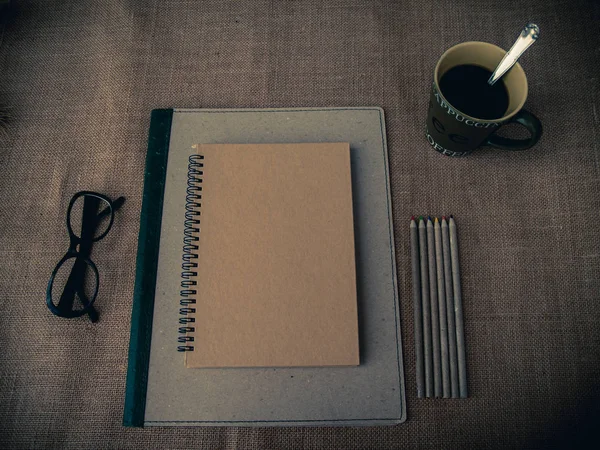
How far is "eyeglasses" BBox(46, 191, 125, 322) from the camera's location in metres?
0.62

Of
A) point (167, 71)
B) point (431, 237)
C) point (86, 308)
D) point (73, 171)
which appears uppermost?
point (167, 71)

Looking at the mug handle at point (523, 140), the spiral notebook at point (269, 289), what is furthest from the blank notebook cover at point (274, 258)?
A: the mug handle at point (523, 140)

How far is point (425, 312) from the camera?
1.96 ft

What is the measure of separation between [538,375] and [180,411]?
0.54 m

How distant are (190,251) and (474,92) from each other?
0.49 m

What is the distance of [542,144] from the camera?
672 mm

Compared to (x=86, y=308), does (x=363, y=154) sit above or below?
above

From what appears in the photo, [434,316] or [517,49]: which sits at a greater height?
[517,49]

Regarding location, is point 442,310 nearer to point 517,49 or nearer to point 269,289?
point 269,289

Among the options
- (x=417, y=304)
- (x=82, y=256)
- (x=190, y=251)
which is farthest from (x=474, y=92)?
(x=82, y=256)

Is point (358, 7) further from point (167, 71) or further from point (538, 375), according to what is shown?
point (538, 375)

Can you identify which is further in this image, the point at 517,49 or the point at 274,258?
the point at 274,258

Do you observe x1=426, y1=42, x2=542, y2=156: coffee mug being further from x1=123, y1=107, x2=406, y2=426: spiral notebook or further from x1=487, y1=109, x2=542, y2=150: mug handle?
x1=123, y1=107, x2=406, y2=426: spiral notebook

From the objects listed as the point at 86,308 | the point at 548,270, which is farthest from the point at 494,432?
the point at 86,308
